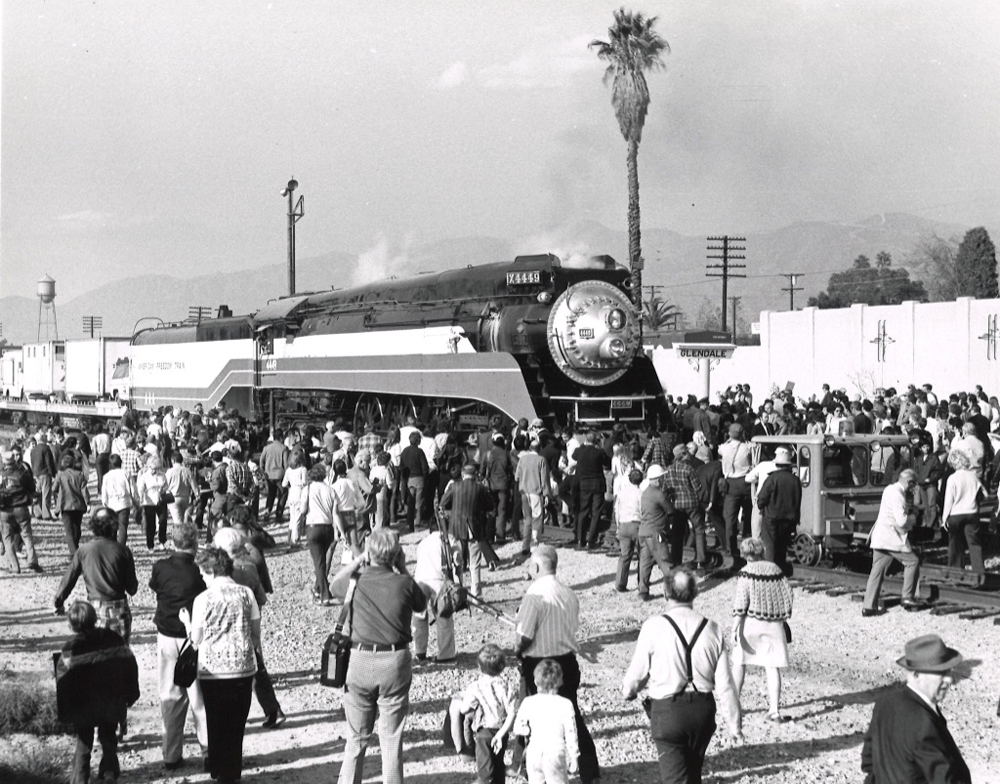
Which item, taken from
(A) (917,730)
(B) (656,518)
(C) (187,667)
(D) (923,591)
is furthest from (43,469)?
(A) (917,730)

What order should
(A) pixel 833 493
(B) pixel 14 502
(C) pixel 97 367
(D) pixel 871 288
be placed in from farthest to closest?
(D) pixel 871 288 → (C) pixel 97 367 → (B) pixel 14 502 → (A) pixel 833 493

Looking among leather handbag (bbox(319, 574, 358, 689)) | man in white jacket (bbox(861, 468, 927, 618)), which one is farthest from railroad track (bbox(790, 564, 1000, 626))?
leather handbag (bbox(319, 574, 358, 689))

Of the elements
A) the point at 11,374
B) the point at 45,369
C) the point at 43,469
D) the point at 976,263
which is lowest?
the point at 43,469

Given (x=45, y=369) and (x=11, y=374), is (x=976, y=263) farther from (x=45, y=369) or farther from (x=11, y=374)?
(x=11, y=374)

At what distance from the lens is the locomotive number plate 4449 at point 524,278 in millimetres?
21141

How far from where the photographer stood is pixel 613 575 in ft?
47.8

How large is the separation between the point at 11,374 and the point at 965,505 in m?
55.5

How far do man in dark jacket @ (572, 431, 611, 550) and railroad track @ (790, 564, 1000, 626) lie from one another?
3.17 m

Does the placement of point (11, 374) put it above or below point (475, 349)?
above

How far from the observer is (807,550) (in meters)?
13.5

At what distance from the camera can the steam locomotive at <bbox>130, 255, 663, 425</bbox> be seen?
20.7m

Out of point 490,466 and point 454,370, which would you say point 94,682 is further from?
point 454,370

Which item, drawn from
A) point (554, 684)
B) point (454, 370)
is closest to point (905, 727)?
point (554, 684)

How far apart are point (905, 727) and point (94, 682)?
4773mm
